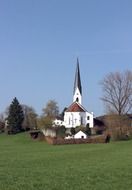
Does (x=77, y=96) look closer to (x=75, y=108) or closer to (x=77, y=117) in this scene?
(x=75, y=108)

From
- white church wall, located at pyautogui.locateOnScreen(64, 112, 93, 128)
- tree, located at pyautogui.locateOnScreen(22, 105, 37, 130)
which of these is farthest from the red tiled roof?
tree, located at pyautogui.locateOnScreen(22, 105, 37, 130)

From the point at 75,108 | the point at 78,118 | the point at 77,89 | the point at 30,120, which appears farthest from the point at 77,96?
the point at 30,120

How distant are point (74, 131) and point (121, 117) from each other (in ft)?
48.0

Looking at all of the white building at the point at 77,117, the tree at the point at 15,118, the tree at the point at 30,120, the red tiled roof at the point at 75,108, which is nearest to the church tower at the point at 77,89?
the red tiled roof at the point at 75,108

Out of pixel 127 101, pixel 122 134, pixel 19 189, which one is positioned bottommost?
pixel 19 189

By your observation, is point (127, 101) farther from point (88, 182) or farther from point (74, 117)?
point (88, 182)

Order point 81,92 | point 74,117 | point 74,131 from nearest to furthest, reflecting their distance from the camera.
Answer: point 74,131
point 74,117
point 81,92

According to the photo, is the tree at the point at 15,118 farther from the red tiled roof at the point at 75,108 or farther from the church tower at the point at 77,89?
the church tower at the point at 77,89

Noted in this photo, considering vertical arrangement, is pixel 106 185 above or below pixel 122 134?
below

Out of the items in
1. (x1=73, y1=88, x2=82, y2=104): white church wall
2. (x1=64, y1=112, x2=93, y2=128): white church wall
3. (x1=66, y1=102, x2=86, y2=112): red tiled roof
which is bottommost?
(x1=64, y1=112, x2=93, y2=128): white church wall

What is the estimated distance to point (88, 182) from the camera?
15.3m

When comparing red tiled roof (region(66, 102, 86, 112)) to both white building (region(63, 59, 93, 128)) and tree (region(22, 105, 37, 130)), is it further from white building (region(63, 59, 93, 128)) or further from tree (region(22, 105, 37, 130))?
tree (region(22, 105, 37, 130))

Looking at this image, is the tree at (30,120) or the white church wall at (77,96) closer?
the white church wall at (77,96)

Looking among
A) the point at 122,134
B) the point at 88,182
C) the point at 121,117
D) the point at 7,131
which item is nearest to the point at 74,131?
the point at 121,117
